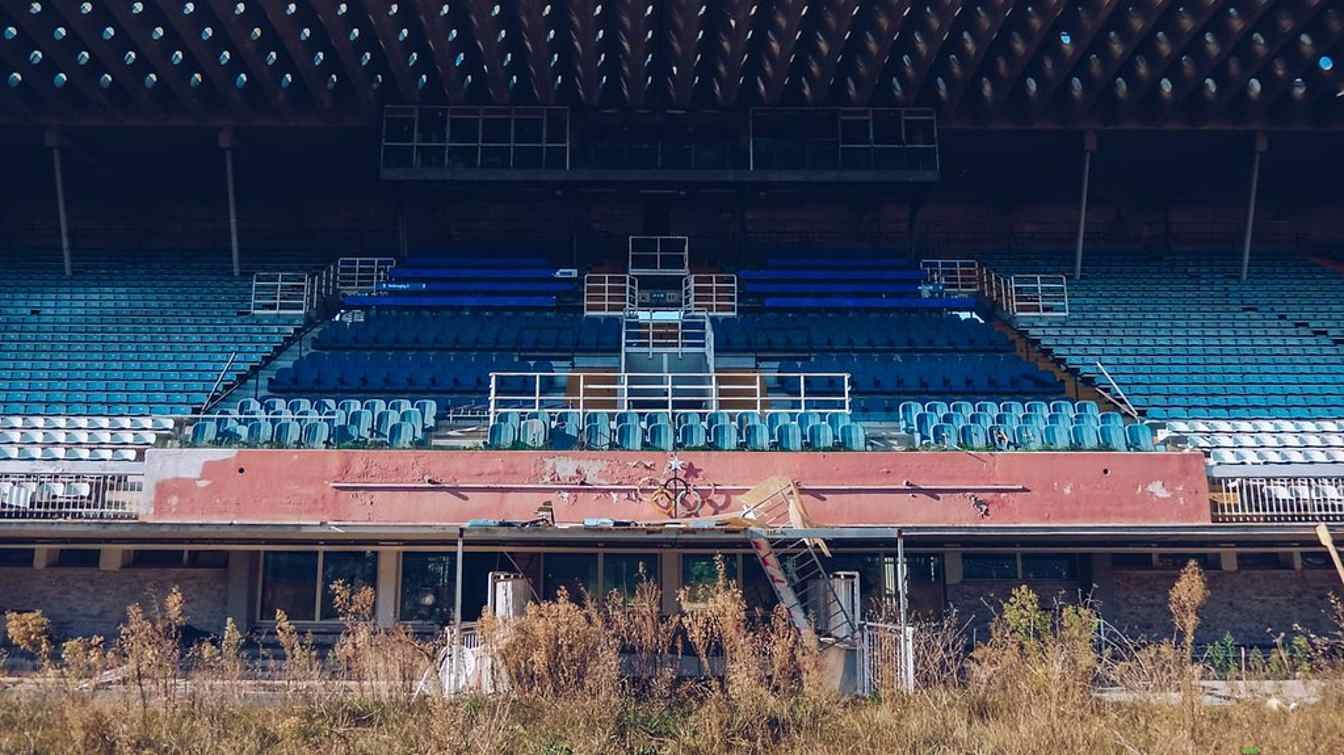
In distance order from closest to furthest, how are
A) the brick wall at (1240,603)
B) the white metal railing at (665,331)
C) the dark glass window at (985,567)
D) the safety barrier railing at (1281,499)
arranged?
1. the safety barrier railing at (1281,499)
2. the brick wall at (1240,603)
3. the dark glass window at (985,567)
4. the white metal railing at (665,331)

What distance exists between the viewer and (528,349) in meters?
23.7

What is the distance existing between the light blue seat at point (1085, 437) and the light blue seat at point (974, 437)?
4.53ft

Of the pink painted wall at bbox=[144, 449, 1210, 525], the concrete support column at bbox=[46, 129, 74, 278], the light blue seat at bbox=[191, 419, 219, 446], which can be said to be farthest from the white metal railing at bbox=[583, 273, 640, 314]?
the concrete support column at bbox=[46, 129, 74, 278]

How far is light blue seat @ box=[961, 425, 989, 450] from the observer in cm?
1727

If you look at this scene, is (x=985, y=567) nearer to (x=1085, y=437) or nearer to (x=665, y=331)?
(x=1085, y=437)

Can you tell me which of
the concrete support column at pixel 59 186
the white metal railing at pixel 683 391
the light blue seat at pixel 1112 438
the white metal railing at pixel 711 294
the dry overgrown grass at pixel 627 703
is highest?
the concrete support column at pixel 59 186

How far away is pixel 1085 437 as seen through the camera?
17.6m

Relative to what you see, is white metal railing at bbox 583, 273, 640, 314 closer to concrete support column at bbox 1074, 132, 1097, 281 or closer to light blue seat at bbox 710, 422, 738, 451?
light blue seat at bbox 710, 422, 738, 451

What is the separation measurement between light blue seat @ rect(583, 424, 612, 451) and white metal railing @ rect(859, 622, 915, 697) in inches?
192

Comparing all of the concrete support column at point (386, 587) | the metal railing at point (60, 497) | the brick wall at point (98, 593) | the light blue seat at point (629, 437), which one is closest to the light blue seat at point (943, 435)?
the light blue seat at point (629, 437)

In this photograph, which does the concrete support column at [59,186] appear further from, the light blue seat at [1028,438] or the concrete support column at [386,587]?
the light blue seat at [1028,438]

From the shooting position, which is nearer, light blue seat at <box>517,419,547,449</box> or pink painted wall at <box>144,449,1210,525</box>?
pink painted wall at <box>144,449,1210,525</box>

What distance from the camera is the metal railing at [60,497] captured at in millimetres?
15445

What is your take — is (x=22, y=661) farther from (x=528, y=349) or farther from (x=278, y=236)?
(x=278, y=236)
